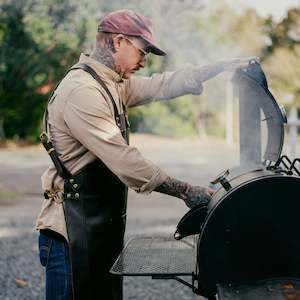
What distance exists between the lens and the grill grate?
80.0 inches

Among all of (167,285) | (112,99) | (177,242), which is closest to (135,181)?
(112,99)

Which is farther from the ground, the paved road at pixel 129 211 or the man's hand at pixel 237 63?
the man's hand at pixel 237 63

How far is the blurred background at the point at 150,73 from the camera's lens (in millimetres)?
7312

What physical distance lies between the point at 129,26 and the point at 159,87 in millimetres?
510

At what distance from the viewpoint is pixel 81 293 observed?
2248 mm

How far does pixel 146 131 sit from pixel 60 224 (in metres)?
14.0

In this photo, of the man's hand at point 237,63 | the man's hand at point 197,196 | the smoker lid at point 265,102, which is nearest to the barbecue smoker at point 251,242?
the man's hand at point 197,196

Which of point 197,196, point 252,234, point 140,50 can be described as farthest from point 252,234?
point 140,50

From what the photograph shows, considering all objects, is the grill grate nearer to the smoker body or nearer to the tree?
the smoker body

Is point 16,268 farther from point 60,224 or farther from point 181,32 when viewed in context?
point 181,32

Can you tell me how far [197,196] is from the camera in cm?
214

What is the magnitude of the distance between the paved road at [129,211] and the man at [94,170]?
1.80 meters

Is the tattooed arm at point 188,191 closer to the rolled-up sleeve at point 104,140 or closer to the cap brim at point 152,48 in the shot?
the rolled-up sleeve at point 104,140

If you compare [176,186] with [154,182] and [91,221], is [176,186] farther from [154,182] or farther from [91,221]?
[91,221]
